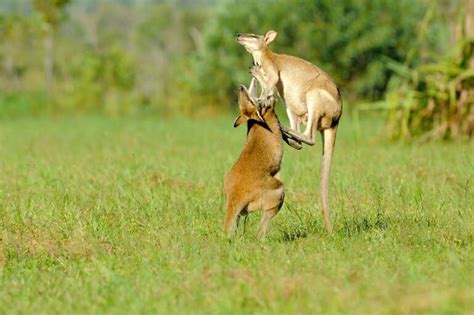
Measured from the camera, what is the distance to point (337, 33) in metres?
27.2

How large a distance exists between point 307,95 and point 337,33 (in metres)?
20.0

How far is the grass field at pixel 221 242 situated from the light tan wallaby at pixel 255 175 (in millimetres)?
220

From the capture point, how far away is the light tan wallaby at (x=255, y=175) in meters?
6.70

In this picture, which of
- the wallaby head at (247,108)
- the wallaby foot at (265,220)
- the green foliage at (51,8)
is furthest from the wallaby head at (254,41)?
the green foliage at (51,8)

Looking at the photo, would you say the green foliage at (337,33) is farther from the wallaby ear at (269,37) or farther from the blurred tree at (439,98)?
the wallaby ear at (269,37)

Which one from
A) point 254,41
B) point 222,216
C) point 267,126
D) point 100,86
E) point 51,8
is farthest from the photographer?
point 100,86

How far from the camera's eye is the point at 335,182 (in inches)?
395

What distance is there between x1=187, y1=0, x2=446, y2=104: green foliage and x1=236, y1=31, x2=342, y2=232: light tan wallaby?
1937 centimetres

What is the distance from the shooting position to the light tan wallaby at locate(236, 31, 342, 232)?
24.7 feet

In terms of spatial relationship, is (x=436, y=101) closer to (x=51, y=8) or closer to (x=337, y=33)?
(x=337, y=33)

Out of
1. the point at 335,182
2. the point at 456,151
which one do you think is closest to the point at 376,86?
the point at 456,151

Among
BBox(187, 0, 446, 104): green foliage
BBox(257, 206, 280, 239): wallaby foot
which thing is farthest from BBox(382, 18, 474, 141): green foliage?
BBox(187, 0, 446, 104): green foliage

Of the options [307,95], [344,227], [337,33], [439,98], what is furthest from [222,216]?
[337,33]

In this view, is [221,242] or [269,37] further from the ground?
[269,37]
